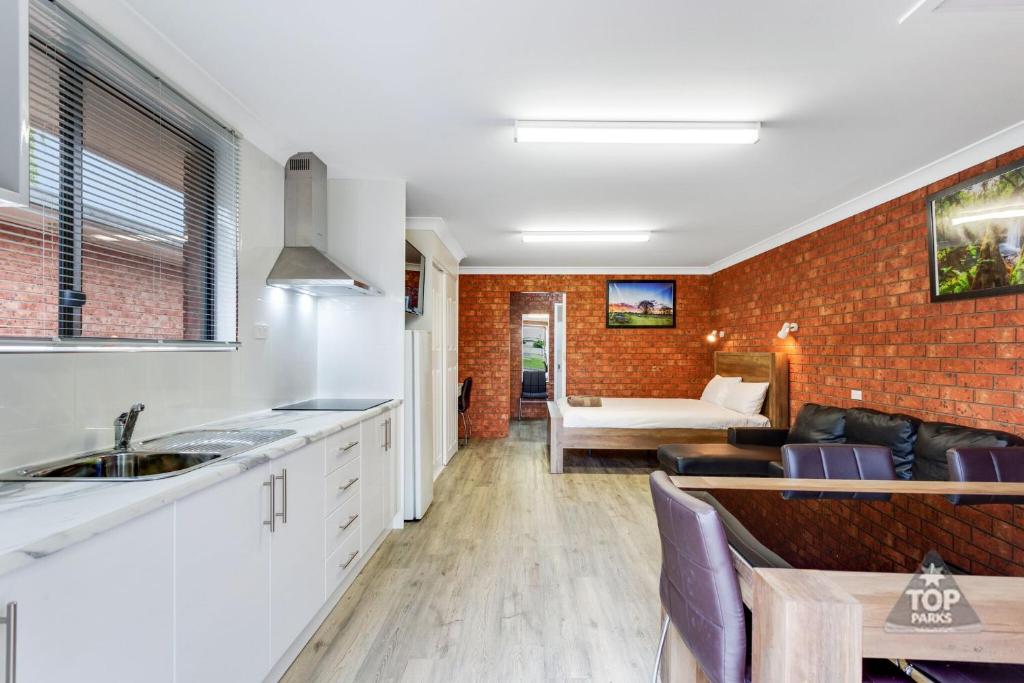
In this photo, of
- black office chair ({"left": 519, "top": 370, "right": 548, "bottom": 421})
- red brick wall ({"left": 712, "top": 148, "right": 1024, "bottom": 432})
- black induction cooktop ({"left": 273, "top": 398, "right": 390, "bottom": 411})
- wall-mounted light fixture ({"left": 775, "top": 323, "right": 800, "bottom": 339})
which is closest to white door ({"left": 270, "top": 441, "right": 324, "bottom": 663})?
black induction cooktop ({"left": 273, "top": 398, "right": 390, "bottom": 411})

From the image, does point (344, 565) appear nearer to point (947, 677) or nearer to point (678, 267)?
point (947, 677)

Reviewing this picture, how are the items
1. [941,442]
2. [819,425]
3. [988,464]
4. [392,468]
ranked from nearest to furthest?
[988,464]
[941,442]
[392,468]
[819,425]

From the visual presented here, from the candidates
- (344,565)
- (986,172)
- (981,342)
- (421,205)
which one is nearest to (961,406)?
(981,342)

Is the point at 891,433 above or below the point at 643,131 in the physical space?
below

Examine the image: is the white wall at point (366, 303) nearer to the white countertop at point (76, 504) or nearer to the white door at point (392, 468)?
the white door at point (392, 468)

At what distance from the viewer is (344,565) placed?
2449mm

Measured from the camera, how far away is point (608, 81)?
7.19 feet

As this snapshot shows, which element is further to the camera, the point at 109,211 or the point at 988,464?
the point at 988,464

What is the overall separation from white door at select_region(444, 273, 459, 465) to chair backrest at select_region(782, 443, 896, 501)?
3.88 m

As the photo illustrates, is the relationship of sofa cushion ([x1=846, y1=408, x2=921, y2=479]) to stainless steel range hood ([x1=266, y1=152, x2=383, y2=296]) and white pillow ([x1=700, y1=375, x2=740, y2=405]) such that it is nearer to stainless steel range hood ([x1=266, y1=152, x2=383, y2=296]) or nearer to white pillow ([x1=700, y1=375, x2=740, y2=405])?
white pillow ([x1=700, y1=375, x2=740, y2=405])

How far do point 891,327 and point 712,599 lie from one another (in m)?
3.40

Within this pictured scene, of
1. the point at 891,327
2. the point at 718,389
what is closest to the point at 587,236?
the point at 718,389

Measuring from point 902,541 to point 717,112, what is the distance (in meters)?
2.13

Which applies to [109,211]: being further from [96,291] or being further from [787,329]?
[787,329]
